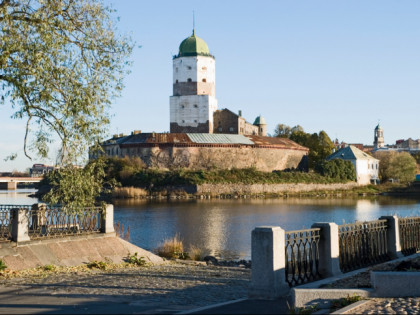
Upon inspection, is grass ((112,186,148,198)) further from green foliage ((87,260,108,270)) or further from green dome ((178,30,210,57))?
green foliage ((87,260,108,270))

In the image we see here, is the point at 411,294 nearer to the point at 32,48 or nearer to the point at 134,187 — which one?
the point at 32,48

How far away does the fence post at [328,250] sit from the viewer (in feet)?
31.7

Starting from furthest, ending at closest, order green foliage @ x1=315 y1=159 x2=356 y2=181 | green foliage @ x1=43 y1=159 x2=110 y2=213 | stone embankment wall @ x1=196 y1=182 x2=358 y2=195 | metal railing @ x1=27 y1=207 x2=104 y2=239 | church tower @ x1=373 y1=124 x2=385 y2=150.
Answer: church tower @ x1=373 y1=124 x2=385 y2=150, green foliage @ x1=315 y1=159 x2=356 y2=181, stone embankment wall @ x1=196 y1=182 x2=358 y2=195, metal railing @ x1=27 y1=207 x2=104 y2=239, green foliage @ x1=43 y1=159 x2=110 y2=213

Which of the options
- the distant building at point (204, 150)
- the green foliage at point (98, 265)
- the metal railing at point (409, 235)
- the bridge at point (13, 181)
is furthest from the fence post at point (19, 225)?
the bridge at point (13, 181)

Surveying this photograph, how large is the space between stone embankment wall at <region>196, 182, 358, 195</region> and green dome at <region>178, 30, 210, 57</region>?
30634 mm

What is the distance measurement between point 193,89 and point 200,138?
46.3 ft

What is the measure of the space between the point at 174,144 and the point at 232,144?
9.42 meters

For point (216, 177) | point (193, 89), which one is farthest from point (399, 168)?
point (193, 89)

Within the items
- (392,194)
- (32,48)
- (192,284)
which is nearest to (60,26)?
(32,48)

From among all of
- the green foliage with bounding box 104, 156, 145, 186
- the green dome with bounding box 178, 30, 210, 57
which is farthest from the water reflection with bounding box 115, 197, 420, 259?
the green dome with bounding box 178, 30, 210, 57

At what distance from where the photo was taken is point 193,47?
95.2 m

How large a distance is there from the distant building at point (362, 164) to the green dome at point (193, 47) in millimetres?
29858

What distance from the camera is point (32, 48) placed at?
1185cm

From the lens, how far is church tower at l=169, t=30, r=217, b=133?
3580 inches
